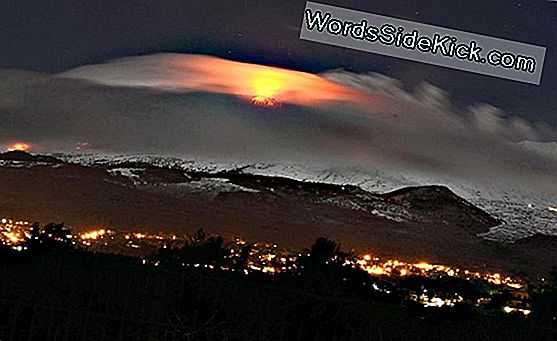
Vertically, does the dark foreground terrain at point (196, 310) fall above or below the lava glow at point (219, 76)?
below

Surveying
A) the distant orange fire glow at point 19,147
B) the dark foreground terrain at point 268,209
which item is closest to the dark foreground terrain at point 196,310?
the dark foreground terrain at point 268,209

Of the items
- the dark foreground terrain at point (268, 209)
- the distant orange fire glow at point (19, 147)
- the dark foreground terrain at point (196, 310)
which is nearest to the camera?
the dark foreground terrain at point (196, 310)

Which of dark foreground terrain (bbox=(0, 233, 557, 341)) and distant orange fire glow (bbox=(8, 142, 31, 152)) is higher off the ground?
distant orange fire glow (bbox=(8, 142, 31, 152))

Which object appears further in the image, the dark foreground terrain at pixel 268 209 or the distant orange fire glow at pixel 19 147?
the dark foreground terrain at pixel 268 209

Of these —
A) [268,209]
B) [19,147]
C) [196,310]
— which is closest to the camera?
[196,310]

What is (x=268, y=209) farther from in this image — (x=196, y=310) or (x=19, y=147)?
(x=19, y=147)

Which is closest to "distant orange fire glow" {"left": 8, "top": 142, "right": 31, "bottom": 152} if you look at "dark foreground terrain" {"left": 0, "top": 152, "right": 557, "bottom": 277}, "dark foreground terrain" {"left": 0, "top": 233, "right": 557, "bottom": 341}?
"dark foreground terrain" {"left": 0, "top": 152, "right": 557, "bottom": 277}

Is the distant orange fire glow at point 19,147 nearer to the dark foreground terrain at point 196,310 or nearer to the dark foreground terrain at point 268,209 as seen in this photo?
the dark foreground terrain at point 268,209

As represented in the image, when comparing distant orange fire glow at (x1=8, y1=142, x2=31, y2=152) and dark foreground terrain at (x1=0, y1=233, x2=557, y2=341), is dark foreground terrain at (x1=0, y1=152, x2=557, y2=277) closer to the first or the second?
distant orange fire glow at (x1=8, y1=142, x2=31, y2=152)

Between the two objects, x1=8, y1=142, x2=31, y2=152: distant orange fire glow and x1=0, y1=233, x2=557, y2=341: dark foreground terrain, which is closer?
x1=0, y1=233, x2=557, y2=341: dark foreground terrain

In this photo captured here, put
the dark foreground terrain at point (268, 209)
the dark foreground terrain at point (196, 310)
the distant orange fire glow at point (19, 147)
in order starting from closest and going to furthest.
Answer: the dark foreground terrain at point (196, 310), the distant orange fire glow at point (19, 147), the dark foreground terrain at point (268, 209)

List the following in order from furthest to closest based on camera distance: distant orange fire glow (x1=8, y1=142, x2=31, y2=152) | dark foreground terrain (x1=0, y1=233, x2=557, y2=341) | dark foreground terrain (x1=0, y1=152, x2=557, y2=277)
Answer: dark foreground terrain (x1=0, y1=152, x2=557, y2=277)
distant orange fire glow (x1=8, y1=142, x2=31, y2=152)
dark foreground terrain (x1=0, y1=233, x2=557, y2=341)

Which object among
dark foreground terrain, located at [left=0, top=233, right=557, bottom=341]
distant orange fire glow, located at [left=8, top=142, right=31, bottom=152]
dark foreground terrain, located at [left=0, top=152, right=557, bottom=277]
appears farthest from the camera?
dark foreground terrain, located at [left=0, top=152, right=557, bottom=277]
